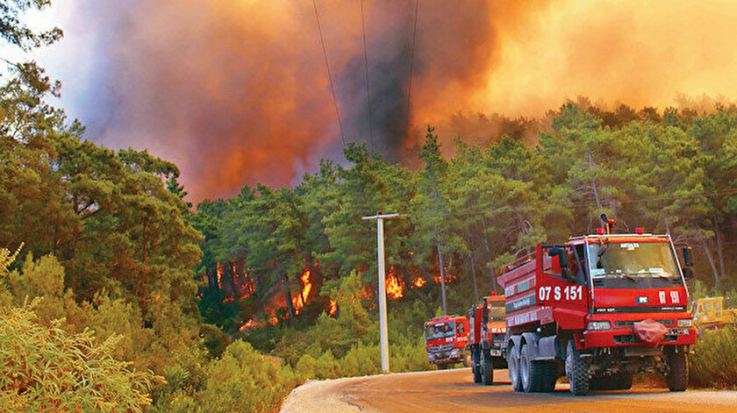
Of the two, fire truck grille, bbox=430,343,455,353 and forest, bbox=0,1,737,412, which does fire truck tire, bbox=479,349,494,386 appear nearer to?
forest, bbox=0,1,737,412

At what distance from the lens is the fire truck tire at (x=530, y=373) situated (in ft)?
54.7

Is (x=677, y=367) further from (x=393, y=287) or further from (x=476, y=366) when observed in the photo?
(x=393, y=287)

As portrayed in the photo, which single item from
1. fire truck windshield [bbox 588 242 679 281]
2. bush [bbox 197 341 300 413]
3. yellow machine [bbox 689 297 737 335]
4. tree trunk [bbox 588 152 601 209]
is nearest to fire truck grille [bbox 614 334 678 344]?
fire truck windshield [bbox 588 242 679 281]

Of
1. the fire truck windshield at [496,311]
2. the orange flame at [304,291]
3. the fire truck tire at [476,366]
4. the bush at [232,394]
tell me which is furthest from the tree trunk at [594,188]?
the orange flame at [304,291]

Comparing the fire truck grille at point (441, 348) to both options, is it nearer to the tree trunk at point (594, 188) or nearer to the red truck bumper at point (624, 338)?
the tree trunk at point (594, 188)

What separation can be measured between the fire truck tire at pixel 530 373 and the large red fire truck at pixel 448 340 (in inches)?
982

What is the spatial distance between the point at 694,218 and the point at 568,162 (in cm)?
1376

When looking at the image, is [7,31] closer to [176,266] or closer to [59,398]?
[59,398]

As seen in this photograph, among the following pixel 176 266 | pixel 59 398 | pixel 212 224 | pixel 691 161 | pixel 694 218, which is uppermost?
pixel 212 224

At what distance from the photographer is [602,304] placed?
14.0 metres

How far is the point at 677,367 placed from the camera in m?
14.2

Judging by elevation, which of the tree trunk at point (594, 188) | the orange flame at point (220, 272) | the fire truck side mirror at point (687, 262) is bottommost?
the fire truck side mirror at point (687, 262)

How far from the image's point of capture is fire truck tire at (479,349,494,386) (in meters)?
22.4

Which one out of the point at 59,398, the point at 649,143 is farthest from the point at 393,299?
the point at 59,398
